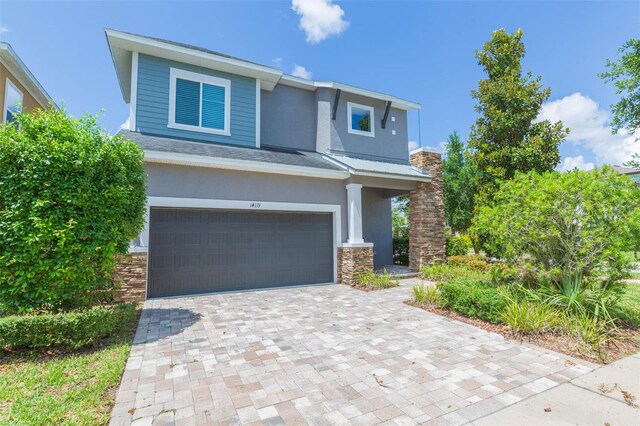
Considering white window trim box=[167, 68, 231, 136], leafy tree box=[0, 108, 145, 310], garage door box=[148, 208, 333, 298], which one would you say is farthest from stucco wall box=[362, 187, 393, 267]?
leafy tree box=[0, 108, 145, 310]

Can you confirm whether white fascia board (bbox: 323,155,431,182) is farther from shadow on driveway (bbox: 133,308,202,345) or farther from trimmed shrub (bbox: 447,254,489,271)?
shadow on driveway (bbox: 133,308,202,345)

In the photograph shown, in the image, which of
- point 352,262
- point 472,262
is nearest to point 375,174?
point 352,262

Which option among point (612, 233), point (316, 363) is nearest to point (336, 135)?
point (612, 233)

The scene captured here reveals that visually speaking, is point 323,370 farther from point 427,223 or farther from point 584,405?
point 427,223

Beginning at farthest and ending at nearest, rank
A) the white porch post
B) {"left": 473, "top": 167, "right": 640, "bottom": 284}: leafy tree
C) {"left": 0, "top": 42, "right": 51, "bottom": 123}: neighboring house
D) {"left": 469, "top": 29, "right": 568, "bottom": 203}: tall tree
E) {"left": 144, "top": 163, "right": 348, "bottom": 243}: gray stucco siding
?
1. {"left": 469, "top": 29, "right": 568, "bottom": 203}: tall tree
2. the white porch post
3. {"left": 0, "top": 42, "right": 51, "bottom": 123}: neighboring house
4. {"left": 144, "top": 163, "right": 348, "bottom": 243}: gray stucco siding
5. {"left": 473, "top": 167, "right": 640, "bottom": 284}: leafy tree

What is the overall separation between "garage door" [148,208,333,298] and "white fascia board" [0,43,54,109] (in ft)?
17.1

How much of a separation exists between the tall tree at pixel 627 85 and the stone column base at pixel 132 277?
2072 centimetres

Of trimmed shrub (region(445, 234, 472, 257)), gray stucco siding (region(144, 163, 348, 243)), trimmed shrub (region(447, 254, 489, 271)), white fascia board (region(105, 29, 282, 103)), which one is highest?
white fascia board (region(105, 29, 282, 103))

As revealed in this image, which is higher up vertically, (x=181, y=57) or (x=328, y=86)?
(x=328, y=86)

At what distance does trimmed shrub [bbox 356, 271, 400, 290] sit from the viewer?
9586 millimetres

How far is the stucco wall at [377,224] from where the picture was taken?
14.1 metres

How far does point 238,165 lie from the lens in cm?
872

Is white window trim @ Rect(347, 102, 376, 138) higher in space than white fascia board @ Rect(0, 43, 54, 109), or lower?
lower

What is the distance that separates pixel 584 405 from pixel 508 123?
10295 millimetres
